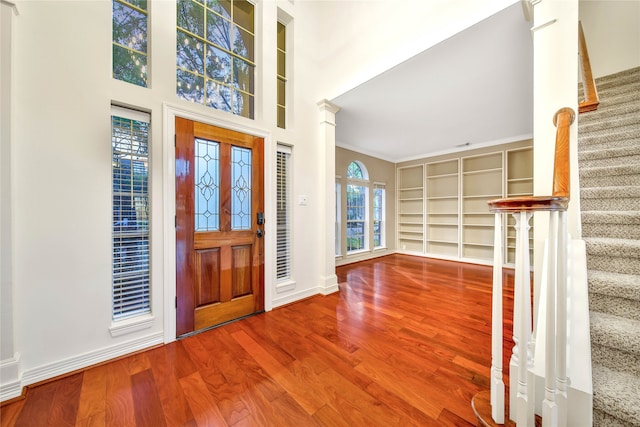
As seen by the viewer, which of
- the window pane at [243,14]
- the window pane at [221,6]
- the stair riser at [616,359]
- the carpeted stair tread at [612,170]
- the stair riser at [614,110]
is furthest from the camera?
the window pane at [243,14]

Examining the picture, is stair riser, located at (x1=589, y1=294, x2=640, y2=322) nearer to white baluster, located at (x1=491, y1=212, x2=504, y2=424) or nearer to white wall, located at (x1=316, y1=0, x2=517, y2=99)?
white baluster, located at (x1=491, y1=212, x2=504, y2=424)

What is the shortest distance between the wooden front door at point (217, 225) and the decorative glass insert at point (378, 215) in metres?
3.90

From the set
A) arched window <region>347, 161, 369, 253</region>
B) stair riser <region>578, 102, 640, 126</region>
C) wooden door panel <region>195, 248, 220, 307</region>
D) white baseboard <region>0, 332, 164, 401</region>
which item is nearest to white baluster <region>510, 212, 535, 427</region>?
wooden door panel <region>195, 248, 220, 307</region>

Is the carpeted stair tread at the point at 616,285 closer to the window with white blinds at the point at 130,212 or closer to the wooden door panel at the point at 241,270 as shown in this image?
the wooden door panel at the point at 241,270

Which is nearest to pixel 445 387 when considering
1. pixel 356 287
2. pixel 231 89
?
pixel 356 287

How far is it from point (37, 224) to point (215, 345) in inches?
57.3

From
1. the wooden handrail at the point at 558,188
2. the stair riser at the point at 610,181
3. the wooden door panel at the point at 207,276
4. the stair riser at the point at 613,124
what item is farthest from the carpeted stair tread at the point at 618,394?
the wooden door panel at the point at 207,276

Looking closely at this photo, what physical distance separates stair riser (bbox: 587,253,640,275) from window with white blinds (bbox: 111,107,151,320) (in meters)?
3.19

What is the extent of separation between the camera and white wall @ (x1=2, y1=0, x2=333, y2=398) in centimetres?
144

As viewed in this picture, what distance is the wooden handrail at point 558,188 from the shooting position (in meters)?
0.87

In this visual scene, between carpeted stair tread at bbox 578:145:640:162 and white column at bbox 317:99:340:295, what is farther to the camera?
white column at bbox 317:99:340:295

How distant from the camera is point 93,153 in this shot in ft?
5.44

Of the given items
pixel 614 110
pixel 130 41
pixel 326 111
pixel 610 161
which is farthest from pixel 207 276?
pixel 614 110

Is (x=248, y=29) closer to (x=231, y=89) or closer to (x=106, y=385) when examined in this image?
(x=231, y=89)
